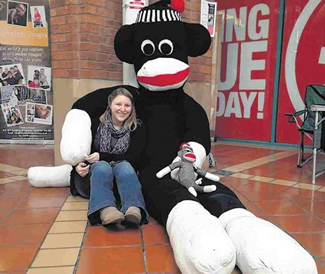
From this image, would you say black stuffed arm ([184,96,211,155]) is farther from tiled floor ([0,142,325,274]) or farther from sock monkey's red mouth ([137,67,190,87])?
tiled floor ([0,142,325,274])

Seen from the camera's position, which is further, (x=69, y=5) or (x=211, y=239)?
(x=69, y=5)

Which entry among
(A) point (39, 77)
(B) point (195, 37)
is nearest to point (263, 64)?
(B) point (195, 37)

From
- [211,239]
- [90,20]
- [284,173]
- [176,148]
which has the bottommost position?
[284,173]

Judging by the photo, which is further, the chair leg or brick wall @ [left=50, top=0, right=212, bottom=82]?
the chair leg

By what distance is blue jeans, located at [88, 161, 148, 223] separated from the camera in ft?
6.82

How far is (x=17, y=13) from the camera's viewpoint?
475 cm

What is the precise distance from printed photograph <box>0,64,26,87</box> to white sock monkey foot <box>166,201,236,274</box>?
396 centimetres

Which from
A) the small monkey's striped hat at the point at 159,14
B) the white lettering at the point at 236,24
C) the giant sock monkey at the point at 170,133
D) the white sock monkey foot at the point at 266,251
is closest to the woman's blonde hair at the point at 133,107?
the giant sock monkey at the point at 170,133

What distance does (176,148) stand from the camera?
2.58 m

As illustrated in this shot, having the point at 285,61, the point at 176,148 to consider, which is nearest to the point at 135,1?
the point at 176,148

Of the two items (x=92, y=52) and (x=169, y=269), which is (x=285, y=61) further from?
(x=169, y=269)

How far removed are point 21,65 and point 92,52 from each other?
211 cm

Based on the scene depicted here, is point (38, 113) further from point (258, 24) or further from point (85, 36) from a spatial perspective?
point (258, 24)

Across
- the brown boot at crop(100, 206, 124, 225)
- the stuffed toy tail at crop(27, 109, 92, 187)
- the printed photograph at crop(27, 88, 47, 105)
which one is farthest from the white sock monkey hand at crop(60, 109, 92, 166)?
the printed photograph at crop(27, 88, 47, 105)
